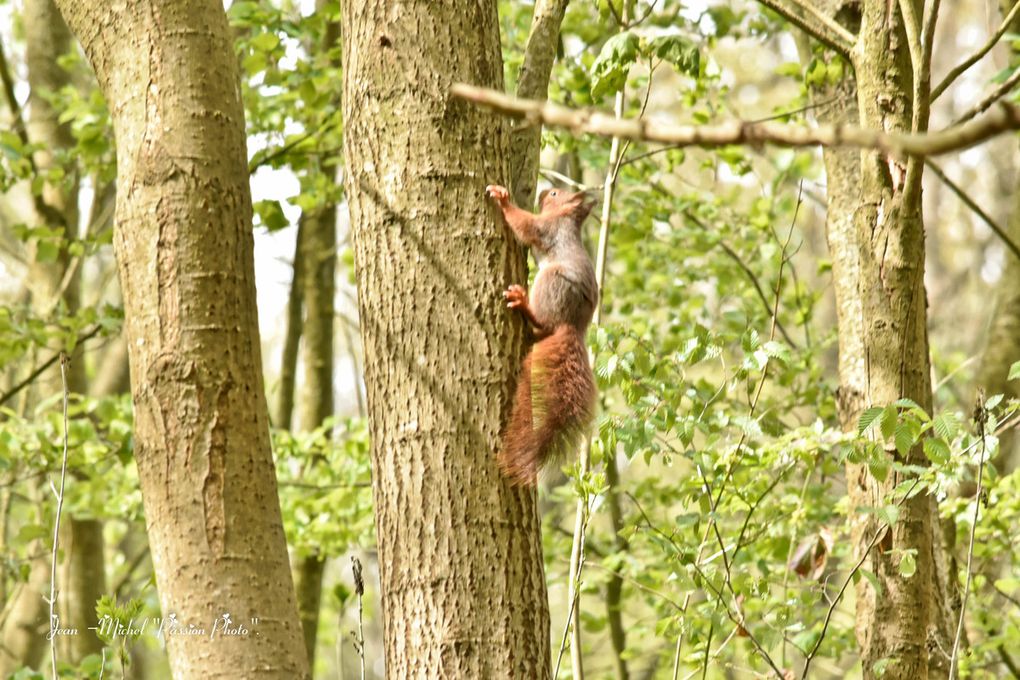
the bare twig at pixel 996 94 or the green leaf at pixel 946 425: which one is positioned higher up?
the bare twig at pixel 996 94

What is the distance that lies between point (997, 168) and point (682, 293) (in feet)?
27.7

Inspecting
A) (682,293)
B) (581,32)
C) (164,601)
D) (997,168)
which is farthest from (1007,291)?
(997,168)

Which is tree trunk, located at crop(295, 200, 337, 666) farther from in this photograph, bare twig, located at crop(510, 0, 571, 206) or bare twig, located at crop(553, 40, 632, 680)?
Answer: bare twig, located at crop(510, 0, 571, 206)

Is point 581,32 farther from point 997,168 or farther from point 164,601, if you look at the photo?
point 997,168

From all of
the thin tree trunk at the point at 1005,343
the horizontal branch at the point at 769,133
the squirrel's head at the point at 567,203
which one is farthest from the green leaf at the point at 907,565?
the thin tree trunk at the point at 1005,343

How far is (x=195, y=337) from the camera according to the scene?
2506mm

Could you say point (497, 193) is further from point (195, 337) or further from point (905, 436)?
point (905, 436)

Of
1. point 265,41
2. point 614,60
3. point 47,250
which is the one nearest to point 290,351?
point 47,250

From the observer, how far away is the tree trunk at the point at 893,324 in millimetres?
2641

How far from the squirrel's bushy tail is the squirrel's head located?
1.22 metres

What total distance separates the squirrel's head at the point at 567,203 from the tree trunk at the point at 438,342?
188 centimetres

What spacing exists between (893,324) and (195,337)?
177 cm

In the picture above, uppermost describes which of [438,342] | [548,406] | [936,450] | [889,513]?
[438,342]

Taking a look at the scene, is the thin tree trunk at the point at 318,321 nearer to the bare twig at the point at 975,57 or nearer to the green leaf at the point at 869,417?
the bare twig at the point at 975,57
